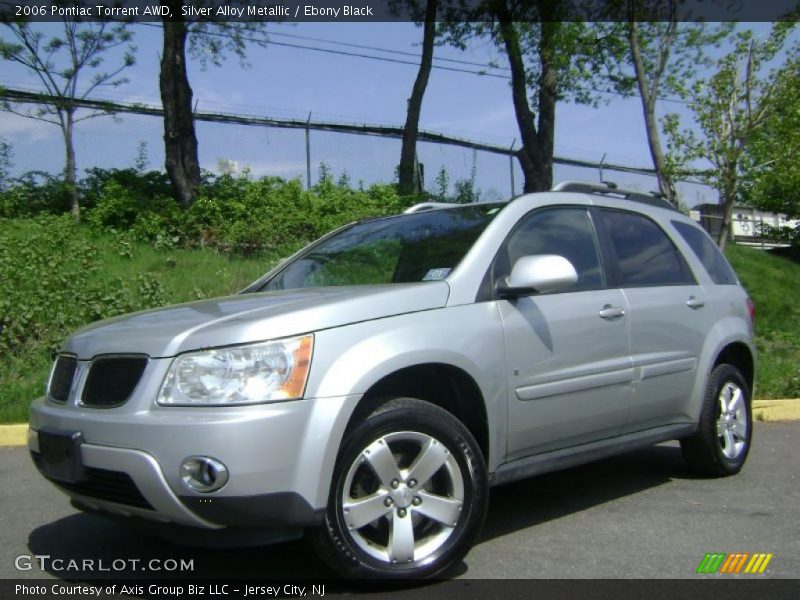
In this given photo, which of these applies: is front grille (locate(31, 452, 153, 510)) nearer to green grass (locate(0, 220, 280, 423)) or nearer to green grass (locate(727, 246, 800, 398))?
green grass (locate(0, 220, 280, 423))

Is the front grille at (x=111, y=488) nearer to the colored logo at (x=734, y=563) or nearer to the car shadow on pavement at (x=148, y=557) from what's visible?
the car shadow on pavement at (x=148, y=557)

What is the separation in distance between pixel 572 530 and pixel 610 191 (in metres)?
2.16

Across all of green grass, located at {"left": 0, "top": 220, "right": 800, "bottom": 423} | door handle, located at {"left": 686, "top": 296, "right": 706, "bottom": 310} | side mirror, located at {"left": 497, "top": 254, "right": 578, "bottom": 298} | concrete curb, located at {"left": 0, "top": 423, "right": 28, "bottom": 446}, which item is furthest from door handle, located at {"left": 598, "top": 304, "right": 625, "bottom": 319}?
green grass, located at {"left": 0, "top": 220, "right": 800, "bottom": 423}

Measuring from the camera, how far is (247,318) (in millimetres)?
3416

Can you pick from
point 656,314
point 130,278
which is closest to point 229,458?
point 656,314

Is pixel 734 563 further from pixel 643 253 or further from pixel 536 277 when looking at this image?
pixel 643 253

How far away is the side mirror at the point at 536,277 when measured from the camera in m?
3.98

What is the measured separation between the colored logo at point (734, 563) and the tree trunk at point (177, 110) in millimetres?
11519

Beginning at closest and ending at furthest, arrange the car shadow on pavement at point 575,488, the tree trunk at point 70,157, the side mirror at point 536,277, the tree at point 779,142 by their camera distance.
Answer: the side mirror at point 536,277
the car shadow on pavement at point 575,488
the tree at point 779,142
the tree trunk at point 70,157

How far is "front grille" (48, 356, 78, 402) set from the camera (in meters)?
3.68

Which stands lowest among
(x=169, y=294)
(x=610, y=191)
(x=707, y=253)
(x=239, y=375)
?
(x=169, y=294)

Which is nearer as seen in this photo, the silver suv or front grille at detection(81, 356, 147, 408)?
the silver suv

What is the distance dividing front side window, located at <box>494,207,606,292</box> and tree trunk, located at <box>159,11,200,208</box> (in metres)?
10.3

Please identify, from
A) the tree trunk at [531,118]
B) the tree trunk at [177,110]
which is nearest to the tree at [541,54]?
the tree trunk at [531,118]
